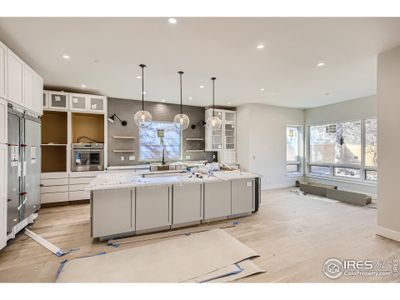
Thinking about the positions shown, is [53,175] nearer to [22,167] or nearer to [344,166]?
[22,167]

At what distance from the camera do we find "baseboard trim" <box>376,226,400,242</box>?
2.90m

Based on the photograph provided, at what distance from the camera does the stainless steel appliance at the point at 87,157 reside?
4801mm

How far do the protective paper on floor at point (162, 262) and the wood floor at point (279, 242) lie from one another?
0.20 meters

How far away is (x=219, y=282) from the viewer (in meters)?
2.05

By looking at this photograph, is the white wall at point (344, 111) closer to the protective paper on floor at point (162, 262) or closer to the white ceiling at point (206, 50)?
the white ceiling at point (206, 50)

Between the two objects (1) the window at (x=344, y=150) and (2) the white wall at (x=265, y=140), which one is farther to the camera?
(2) the white wall at (x=265, y=140)

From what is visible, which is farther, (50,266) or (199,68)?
(199,68)

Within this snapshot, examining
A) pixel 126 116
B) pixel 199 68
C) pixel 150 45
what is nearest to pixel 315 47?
pixel 199 68

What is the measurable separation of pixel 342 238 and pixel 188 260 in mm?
2444

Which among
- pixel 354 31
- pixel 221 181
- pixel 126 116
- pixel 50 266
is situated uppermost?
pixel 354 31

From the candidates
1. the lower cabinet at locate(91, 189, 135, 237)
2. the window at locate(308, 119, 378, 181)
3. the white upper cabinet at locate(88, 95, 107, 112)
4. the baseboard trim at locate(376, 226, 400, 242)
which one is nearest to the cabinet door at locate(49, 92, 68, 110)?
the white upper cabinet at locate(88, 95, 107, 112)

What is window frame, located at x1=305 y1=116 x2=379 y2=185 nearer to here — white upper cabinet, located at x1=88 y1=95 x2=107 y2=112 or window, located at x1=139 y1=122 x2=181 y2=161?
window, located at x1=139 y1=122 x2=181 y2=161

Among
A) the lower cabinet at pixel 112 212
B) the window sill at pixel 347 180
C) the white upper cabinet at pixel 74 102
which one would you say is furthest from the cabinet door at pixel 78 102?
the window sill at pixel 347 180

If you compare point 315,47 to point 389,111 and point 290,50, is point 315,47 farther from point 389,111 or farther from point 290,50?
point 389,111
